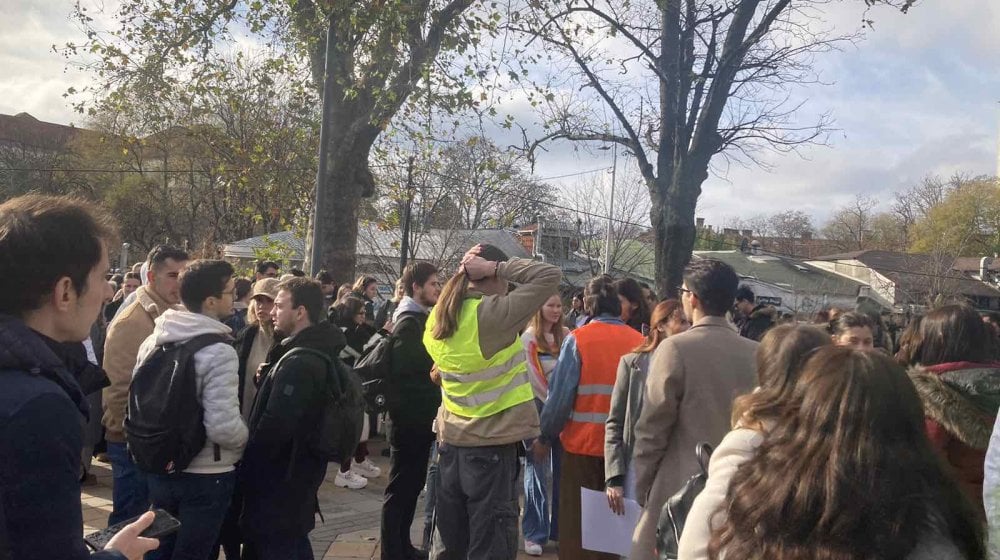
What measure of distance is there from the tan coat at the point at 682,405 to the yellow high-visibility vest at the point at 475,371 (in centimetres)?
74

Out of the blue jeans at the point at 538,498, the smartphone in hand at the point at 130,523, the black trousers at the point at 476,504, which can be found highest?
the smartphone in hand at the point at 130,523

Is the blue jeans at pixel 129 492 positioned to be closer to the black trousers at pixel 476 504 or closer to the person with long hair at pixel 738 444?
the black trousers at pixel 476 504

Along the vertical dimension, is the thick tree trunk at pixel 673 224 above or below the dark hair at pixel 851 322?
above

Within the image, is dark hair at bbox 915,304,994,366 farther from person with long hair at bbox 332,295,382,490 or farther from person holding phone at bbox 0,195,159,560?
person with long hair at bbox 332,295,382,490

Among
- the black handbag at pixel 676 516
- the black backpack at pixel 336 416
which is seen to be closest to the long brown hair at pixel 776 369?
the black handbag at pixel 676 516

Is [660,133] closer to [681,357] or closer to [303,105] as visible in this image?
[303,105]

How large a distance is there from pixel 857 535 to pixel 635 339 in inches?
134

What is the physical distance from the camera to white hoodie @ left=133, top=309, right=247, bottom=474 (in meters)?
3.80

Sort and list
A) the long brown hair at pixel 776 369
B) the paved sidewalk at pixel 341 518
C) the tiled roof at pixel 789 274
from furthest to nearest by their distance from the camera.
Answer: the tiled roof at pixel 789 274, the paved sidewalk at pixel 341 518, the long brown hair at pixel 776 369

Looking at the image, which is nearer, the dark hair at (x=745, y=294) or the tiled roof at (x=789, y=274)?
the dark hair at (x=745, y=294)

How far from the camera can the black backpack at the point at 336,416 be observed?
→ 3.99m

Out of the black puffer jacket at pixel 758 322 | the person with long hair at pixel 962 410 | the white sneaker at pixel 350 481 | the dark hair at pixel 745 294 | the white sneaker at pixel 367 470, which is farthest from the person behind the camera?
the dark hair at pixel 745 294

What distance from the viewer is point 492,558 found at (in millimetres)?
3986

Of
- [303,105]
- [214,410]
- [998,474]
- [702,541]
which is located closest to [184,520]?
[214,410]
